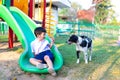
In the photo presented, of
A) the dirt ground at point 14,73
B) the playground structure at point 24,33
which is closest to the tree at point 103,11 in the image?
the playground structure at point 24,33

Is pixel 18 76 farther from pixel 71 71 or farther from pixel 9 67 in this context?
pixel 71 71

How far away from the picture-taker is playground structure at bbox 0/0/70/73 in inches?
209

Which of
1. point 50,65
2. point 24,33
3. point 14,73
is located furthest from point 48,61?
point 24,33

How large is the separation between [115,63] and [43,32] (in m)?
2.31

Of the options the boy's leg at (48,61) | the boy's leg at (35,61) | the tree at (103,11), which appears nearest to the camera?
the boy's leg at (48,61)

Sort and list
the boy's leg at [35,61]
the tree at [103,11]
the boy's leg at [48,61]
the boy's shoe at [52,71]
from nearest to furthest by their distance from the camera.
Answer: the boy's shoe at [52,71] < the boy's leg at [48,61] < the boy's leg at [35,61] < the tree at [103,11]

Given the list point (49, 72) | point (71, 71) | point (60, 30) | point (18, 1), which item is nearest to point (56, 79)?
point (49, 72)

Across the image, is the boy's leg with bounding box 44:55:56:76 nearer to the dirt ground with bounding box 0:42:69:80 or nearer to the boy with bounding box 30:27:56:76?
the boy with bounding box 30:27:56:76

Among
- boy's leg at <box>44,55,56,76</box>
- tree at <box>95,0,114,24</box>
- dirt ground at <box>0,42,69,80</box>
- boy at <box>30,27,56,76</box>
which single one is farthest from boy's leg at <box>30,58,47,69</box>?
tree at <box>95,0,114,24</box>

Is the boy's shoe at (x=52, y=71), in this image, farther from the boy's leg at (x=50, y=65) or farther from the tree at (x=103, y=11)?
the tree at (x=103, y=11)

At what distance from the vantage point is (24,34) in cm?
690

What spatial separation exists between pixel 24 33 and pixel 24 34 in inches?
4.1

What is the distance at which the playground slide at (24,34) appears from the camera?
5.30 metres

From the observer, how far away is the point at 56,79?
5.06 meters
